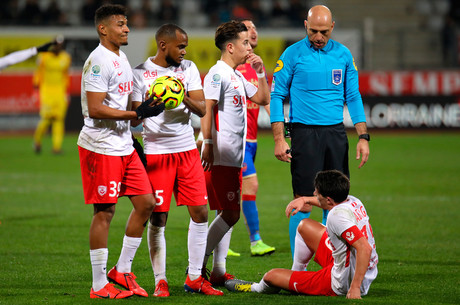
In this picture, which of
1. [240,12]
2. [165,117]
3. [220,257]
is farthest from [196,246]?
[240,12]

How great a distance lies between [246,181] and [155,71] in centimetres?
270

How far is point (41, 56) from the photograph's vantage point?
19.5m

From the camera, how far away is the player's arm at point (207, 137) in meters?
6.12

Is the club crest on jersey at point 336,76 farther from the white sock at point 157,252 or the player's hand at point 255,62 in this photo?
the white sock at point 157,252

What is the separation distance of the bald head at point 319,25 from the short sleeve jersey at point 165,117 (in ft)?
3.69

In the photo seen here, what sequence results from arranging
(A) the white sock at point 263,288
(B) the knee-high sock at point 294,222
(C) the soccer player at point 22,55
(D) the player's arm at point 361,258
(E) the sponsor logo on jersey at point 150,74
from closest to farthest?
(D) the player's arm at point 361,258, (A) the white sock at point 263,288, (E) the sponsor logo on jersey at point 150,74, (B) the knee-high sock at point 294,222, (C) the soccer player at point 22,55

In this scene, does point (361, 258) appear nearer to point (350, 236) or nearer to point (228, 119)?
point (350, 236)

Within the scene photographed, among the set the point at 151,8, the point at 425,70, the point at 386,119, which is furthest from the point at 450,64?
the point at 151,8

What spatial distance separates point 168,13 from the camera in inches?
1022

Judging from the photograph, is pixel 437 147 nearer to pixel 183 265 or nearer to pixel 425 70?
pixel 425 70

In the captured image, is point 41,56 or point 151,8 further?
point 151,8

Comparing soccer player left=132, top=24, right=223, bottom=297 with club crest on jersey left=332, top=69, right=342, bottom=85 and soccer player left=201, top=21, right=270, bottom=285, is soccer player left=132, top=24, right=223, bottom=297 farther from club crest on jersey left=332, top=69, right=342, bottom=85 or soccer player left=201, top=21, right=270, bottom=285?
club crest on jersey left=332, top=69, right=342, bottom=85

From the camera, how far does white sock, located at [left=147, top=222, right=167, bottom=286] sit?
6.02m

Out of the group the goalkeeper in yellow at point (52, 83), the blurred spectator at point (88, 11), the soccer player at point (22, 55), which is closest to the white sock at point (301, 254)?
the soccer player at point (22, 55)
